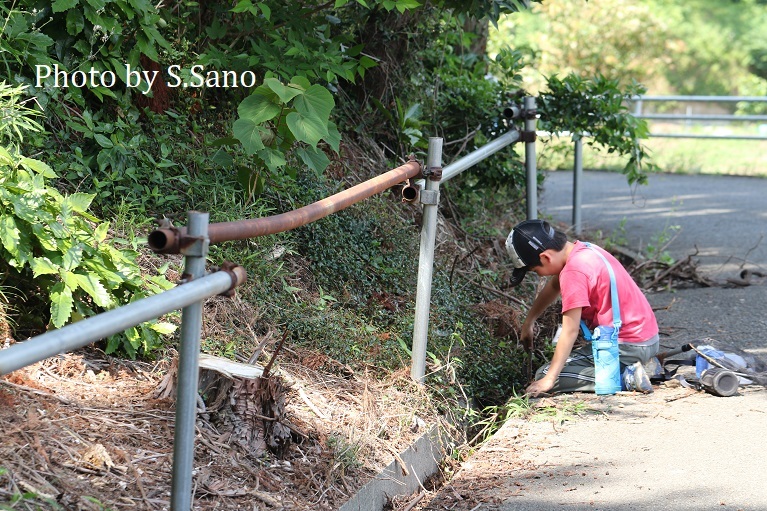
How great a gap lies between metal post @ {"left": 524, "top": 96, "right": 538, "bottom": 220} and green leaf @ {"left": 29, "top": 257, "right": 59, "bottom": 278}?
3250 millimetres

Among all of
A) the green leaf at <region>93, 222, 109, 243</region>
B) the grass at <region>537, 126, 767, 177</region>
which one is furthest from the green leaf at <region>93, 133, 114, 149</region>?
the grass at <region>537, 126, 767, 177</region>

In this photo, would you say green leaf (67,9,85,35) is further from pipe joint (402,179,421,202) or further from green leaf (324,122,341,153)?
pipe joint (402,179,421,202)

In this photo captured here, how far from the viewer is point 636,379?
13.7ft

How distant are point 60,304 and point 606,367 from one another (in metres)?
2.41

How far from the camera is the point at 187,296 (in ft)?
6.49

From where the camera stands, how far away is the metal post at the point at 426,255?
12.4 ft

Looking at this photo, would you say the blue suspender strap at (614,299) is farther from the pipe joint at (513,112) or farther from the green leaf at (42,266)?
the green leaf at (42,266)

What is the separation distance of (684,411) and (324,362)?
1551 millimetres

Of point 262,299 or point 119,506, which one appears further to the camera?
point 262,299

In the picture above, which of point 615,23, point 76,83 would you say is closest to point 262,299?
point 76,83

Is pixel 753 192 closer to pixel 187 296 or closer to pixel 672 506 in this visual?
pixel 672 506

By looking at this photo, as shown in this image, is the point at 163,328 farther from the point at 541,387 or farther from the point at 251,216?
the point at 541,387

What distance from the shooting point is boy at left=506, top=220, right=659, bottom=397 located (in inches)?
166

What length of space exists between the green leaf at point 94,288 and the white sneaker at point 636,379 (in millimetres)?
2354
